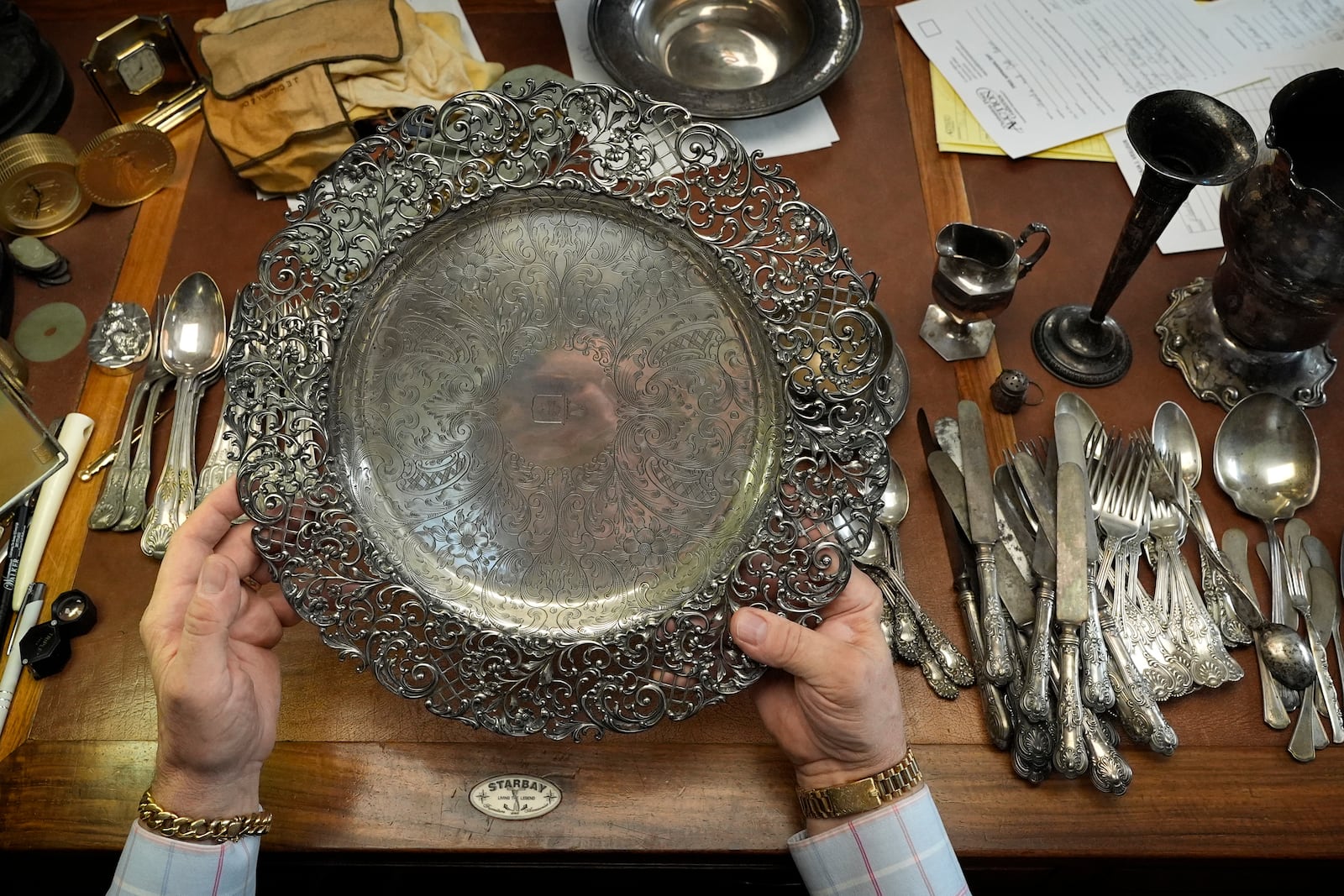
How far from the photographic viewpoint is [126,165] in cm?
128

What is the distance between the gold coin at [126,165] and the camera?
1249mm

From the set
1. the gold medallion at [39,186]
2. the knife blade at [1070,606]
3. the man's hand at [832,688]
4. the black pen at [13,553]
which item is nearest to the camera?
the man's hand at [832,688]

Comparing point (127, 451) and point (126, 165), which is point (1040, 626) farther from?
point (126, 165)

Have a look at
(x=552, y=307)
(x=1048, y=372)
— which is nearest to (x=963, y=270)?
(x=1048, y=372)

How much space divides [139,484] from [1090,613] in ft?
3.55

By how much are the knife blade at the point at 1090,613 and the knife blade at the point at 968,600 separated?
0.09 m

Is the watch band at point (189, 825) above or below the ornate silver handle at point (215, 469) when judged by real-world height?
below

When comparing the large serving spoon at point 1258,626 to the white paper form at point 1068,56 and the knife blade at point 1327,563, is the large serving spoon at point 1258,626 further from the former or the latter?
the white paper form at point 1068,56

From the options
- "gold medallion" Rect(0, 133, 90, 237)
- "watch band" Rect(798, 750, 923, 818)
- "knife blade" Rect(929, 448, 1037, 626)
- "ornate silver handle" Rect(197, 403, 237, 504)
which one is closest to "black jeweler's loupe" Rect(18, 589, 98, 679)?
"ornate silver handle" Rect(197, 403, 237, 504)

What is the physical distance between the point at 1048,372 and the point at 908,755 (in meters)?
0.55

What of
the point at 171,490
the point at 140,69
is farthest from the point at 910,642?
the point at 140,69

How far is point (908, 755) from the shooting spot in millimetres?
889

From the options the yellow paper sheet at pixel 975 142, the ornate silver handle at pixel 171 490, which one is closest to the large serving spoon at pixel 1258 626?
the yellow paper sheet at pixel 975 142

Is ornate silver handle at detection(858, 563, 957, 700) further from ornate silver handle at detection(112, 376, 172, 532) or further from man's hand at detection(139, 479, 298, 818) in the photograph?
ornate silver handle at detection(112, 376, 172, 532)
